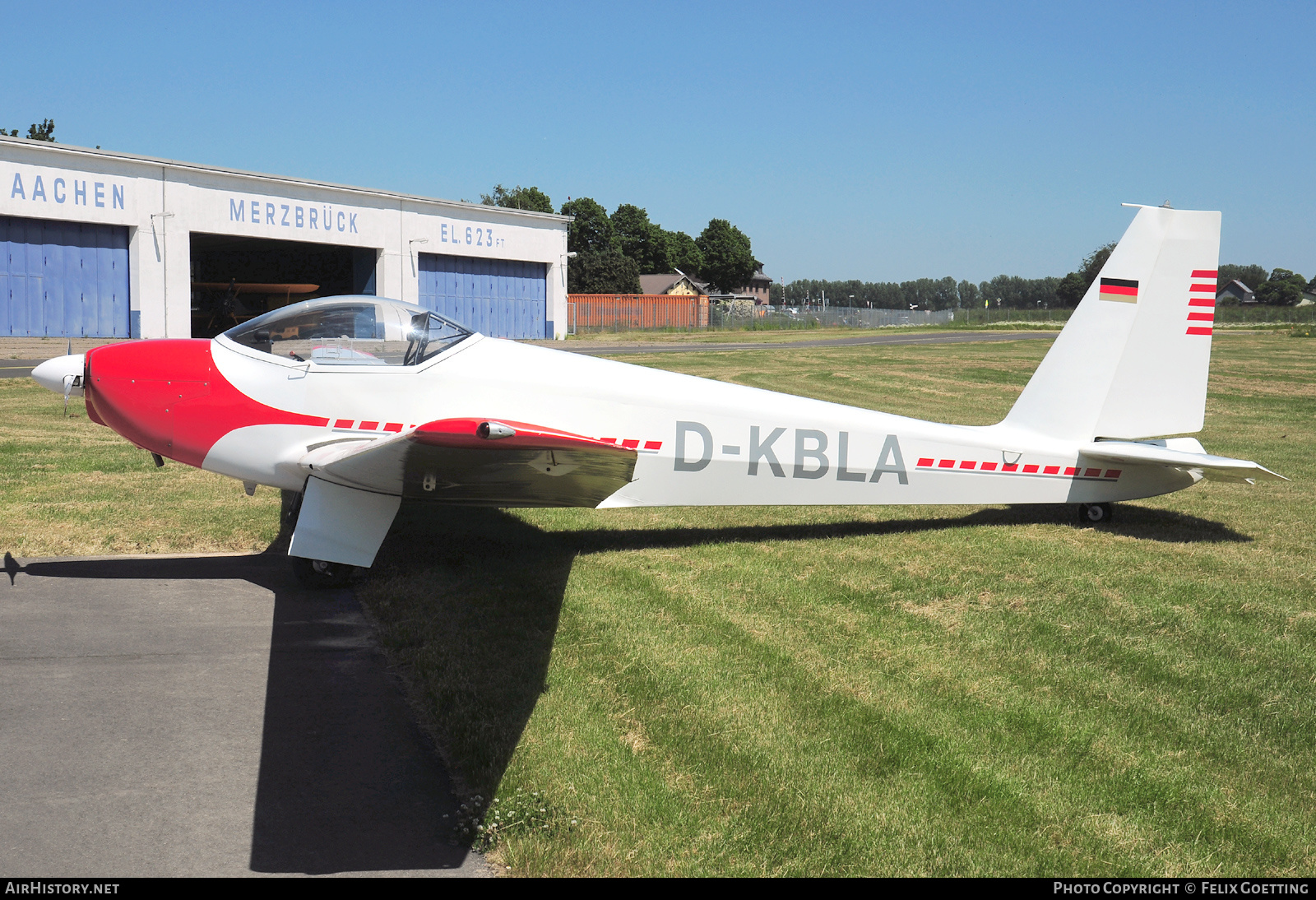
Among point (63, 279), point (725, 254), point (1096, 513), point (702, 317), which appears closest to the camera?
point (1096, 513)

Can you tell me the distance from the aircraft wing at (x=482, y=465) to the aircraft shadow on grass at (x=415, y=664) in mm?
781

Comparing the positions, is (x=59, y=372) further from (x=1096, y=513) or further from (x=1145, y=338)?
(x=1096, y=513)

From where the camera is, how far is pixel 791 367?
2762 centimetres

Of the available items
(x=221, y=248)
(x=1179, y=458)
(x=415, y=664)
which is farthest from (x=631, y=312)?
(x=415, y=664)

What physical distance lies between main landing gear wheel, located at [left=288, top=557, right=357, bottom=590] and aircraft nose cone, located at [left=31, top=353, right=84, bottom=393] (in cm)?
200

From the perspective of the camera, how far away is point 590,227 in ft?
339

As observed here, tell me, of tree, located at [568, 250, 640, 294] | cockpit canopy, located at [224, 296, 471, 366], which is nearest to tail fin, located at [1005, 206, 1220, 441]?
cockpit canopy, located at [224, 296, 471, 366]

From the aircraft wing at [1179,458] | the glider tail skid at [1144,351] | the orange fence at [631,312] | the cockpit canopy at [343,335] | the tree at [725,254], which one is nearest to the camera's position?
the cockpit canopy at [343,335]

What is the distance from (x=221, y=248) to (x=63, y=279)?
10619mm

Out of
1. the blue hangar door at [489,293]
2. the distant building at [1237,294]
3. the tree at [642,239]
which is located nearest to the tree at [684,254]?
the tree at [642,239]

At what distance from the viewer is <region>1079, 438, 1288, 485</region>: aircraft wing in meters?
7.33

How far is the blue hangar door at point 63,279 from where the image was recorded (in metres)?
28.2

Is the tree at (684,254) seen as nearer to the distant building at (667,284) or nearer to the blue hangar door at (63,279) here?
the distant building at (667,284)

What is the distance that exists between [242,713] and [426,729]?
905 mm
